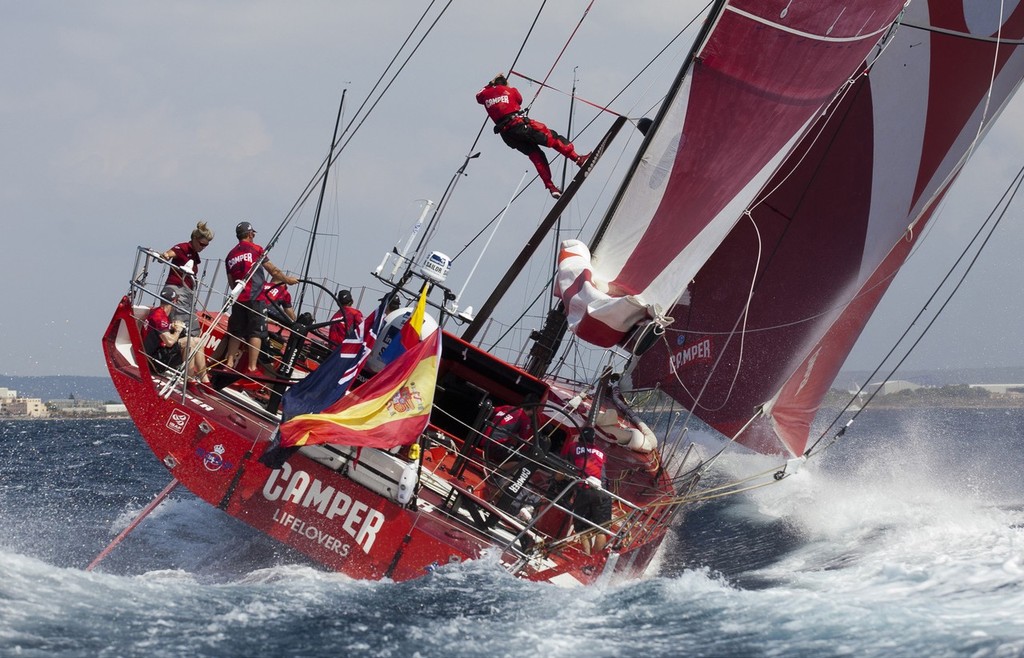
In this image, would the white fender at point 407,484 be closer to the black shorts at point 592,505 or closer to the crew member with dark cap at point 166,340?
the black shorts at point 592,505

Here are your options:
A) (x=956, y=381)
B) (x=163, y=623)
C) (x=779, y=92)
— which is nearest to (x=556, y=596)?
(x=163, y=623)

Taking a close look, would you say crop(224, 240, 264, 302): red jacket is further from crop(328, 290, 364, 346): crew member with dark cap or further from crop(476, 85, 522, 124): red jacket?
crop(476, 85, 522, 124): red jacket

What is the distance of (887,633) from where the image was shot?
593 centimetres

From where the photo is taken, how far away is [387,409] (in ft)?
24.8

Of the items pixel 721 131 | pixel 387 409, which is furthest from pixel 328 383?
pixel 721 131

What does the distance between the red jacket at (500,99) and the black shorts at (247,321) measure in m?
2.62

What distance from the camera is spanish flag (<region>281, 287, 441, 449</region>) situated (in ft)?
23.9

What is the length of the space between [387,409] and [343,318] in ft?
10.5

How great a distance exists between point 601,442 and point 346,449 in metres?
2.56

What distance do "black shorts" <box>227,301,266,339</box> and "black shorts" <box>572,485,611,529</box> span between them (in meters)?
2.98

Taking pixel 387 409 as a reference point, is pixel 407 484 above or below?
below

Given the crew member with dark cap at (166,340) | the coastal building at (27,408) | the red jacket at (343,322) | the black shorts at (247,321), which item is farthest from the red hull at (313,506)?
the coastal building at (27,408)

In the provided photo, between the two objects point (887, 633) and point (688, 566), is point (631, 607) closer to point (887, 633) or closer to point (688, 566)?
point (887, 633)

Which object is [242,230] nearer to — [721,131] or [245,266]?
[245,266]
